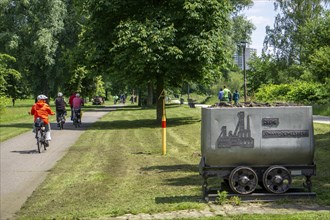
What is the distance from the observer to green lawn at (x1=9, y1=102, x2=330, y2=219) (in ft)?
25.6

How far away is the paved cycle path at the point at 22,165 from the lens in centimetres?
901

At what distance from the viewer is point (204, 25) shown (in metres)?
26.2

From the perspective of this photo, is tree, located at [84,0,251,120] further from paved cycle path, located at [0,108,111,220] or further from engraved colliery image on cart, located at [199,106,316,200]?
engraved colliery image on cart, located at [199,106,316,200]

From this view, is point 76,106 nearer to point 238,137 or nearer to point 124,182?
point 124,182

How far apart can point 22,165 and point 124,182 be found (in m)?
4.25

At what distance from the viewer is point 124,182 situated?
10.2 metres

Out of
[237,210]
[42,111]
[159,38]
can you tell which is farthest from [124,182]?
[159,38]

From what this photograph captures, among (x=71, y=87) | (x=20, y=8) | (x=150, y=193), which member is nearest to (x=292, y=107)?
(x=150, y=193)

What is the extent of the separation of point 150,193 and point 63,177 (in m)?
2.84

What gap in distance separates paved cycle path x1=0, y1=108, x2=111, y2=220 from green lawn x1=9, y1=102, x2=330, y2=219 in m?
0.25

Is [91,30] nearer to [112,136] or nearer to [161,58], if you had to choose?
[161,58]

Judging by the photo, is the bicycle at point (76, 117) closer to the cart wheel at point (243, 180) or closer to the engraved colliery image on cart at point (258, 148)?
the engraved colliery image on cart at point (258, 148)

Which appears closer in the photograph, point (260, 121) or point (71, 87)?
point (260, 121)

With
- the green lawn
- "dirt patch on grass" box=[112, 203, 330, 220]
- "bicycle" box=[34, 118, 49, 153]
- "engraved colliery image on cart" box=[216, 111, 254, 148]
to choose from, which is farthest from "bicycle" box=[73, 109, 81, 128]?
"dirt patch on grass" box=[112, 203, 330, 220]
